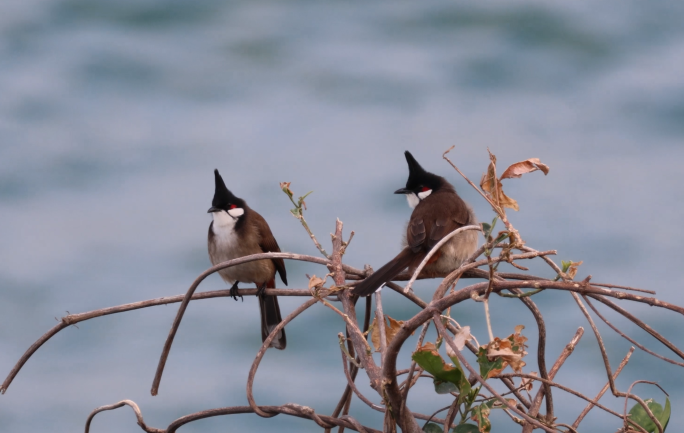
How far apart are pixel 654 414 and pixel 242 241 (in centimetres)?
256

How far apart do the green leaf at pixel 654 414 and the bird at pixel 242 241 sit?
2.31m

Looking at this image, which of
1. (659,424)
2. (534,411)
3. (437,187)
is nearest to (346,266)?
(534,411)

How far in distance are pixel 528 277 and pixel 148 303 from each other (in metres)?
0.74

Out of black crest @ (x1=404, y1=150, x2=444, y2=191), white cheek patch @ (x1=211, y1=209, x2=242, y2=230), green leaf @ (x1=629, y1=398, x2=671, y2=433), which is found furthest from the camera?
white cheek patch @ (x1=211, y1=209, x2=242, y2=230)

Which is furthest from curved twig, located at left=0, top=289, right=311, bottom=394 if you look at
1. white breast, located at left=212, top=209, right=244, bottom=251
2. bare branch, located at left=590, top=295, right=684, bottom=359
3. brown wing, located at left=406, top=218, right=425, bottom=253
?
white breast, located at left=212, top=209, right=244, bottom=251

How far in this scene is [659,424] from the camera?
1.32 meters

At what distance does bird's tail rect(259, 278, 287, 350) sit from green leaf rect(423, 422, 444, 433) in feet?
6.68

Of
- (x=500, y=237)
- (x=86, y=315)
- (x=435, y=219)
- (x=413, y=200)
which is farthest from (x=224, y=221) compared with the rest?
(x=500, y=237)

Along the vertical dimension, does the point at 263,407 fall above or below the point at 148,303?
below

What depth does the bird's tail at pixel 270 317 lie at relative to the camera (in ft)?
11.4

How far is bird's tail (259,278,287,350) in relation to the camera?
11.4 ft

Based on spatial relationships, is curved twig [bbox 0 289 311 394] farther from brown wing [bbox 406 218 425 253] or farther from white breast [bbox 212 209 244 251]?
white breast [bbox 212 209 244 251]

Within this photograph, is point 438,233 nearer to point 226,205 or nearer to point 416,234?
point 416,234

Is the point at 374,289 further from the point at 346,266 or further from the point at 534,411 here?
the point at 534,411
